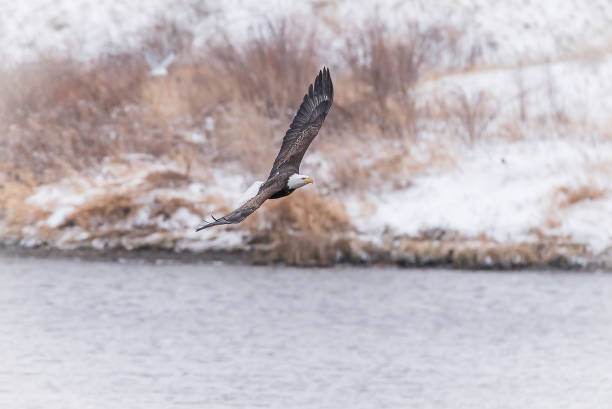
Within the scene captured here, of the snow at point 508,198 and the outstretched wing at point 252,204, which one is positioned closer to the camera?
the outstretched wing at point 252,204

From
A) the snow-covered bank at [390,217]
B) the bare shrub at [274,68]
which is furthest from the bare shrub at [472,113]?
the bare shrub at [274,68]

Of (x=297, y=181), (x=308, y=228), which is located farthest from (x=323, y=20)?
(x=297, y=181)

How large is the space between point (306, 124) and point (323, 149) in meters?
A: 8.19

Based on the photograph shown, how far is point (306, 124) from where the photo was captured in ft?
32.3

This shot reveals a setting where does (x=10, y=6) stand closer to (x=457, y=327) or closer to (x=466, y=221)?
(x=466, y=221)

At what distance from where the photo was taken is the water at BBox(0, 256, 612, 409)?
37.4 feet

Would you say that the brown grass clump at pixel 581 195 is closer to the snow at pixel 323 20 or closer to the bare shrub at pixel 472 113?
the bare shrub at pixel 472 113

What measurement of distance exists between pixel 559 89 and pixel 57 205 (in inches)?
376

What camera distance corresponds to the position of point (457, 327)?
47.2 ft

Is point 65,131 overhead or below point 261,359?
overhead

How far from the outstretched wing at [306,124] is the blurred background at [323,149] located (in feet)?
22.0

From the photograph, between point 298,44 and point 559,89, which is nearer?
point 298,44

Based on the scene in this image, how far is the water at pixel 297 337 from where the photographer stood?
37.4 feet

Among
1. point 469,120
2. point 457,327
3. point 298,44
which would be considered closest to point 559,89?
point 469,120
